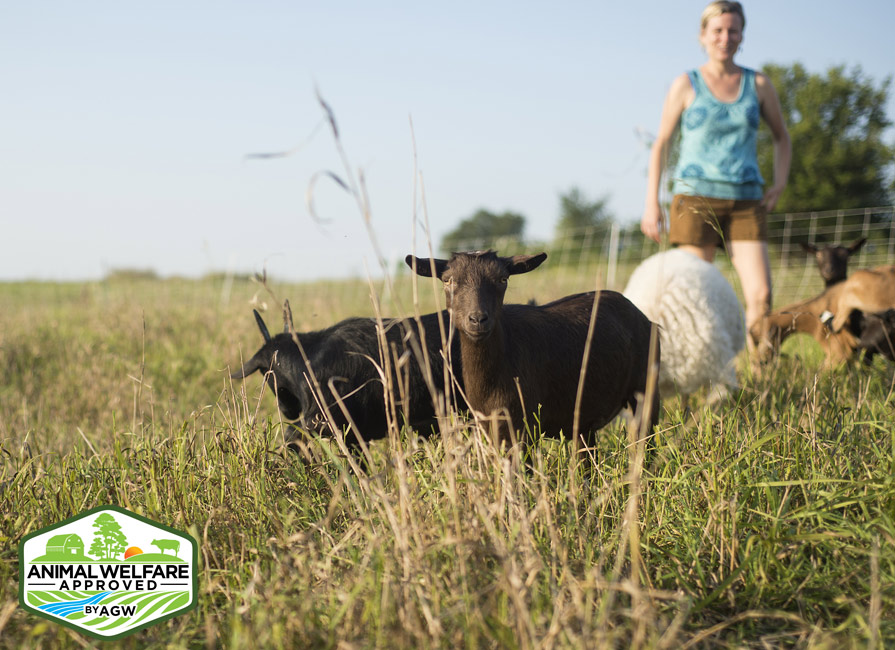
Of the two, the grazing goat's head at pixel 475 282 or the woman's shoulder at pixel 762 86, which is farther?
the woman's shoulder at pixel 762 86

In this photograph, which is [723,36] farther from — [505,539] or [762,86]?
[505,539]

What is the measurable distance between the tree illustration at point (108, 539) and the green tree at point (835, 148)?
4183 cm

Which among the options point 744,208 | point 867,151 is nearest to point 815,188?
point 867,151

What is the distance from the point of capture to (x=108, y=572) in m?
2.46

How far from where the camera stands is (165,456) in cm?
312

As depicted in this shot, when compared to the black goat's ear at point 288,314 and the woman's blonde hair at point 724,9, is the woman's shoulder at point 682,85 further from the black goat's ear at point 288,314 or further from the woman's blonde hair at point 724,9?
the black goat's ear at point 288,314

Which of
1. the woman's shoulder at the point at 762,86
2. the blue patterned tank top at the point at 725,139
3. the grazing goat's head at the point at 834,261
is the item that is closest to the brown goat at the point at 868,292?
the grazing goat's head at the point at 834,261

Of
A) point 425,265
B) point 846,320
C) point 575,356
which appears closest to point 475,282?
point 425,265

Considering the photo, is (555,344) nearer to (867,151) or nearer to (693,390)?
(693,390)

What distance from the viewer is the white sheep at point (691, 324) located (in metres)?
5.14

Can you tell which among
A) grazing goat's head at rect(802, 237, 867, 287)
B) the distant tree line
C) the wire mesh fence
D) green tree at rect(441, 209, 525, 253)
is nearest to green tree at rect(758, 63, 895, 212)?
the distant tree line

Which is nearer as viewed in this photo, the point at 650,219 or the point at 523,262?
the point at 523,262

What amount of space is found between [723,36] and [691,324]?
7.49 feet

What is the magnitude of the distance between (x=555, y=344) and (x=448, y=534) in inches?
64.2
